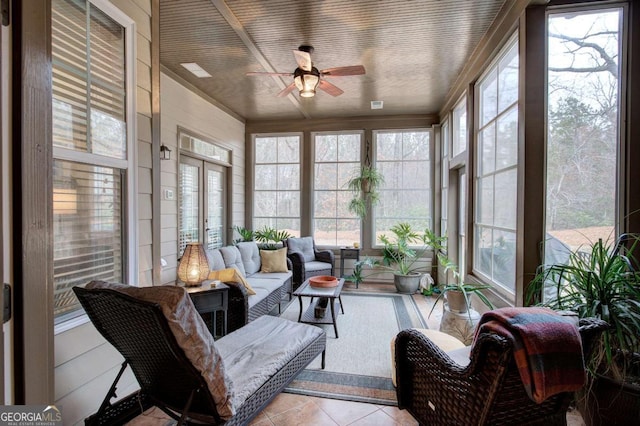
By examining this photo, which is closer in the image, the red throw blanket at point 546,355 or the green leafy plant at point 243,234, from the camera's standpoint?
the red throw blanket at point 546,355

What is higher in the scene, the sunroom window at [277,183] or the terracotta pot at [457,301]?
the sunroom window at [277,183]

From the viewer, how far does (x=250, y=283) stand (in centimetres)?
384

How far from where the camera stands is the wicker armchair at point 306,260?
4.78 m

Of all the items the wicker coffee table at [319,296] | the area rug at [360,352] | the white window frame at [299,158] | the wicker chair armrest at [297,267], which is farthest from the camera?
the white window frame at [299,158]

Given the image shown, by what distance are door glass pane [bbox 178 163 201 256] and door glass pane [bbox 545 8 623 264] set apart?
4.05 meters

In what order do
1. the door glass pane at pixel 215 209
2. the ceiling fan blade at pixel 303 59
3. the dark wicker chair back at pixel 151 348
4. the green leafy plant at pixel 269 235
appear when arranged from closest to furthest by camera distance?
the dark wicker chair back at pixel 151 348 → the ceiling fan blade at pixel 303 59 → the door glass pane at pixel 215 209 → the green leafy plant at pixel 269 235

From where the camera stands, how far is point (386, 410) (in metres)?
2.07

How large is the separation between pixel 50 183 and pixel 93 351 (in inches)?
48.5

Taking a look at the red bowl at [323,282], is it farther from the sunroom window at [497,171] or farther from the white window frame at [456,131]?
the white window frame at [456,131]

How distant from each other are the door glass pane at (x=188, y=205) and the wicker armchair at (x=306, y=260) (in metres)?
1.44

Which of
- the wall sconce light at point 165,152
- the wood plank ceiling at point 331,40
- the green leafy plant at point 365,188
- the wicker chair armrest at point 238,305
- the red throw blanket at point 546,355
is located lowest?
the wicker chair armrest at point 238,305

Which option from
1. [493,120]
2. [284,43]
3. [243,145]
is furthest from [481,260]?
[243,145]

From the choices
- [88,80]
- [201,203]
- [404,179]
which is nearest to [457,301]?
[88,80]

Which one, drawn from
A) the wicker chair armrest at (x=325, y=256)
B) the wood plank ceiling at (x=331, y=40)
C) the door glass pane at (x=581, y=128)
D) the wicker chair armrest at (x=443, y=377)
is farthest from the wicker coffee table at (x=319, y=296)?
the wood plank ceiling at (x=331, y=40)
